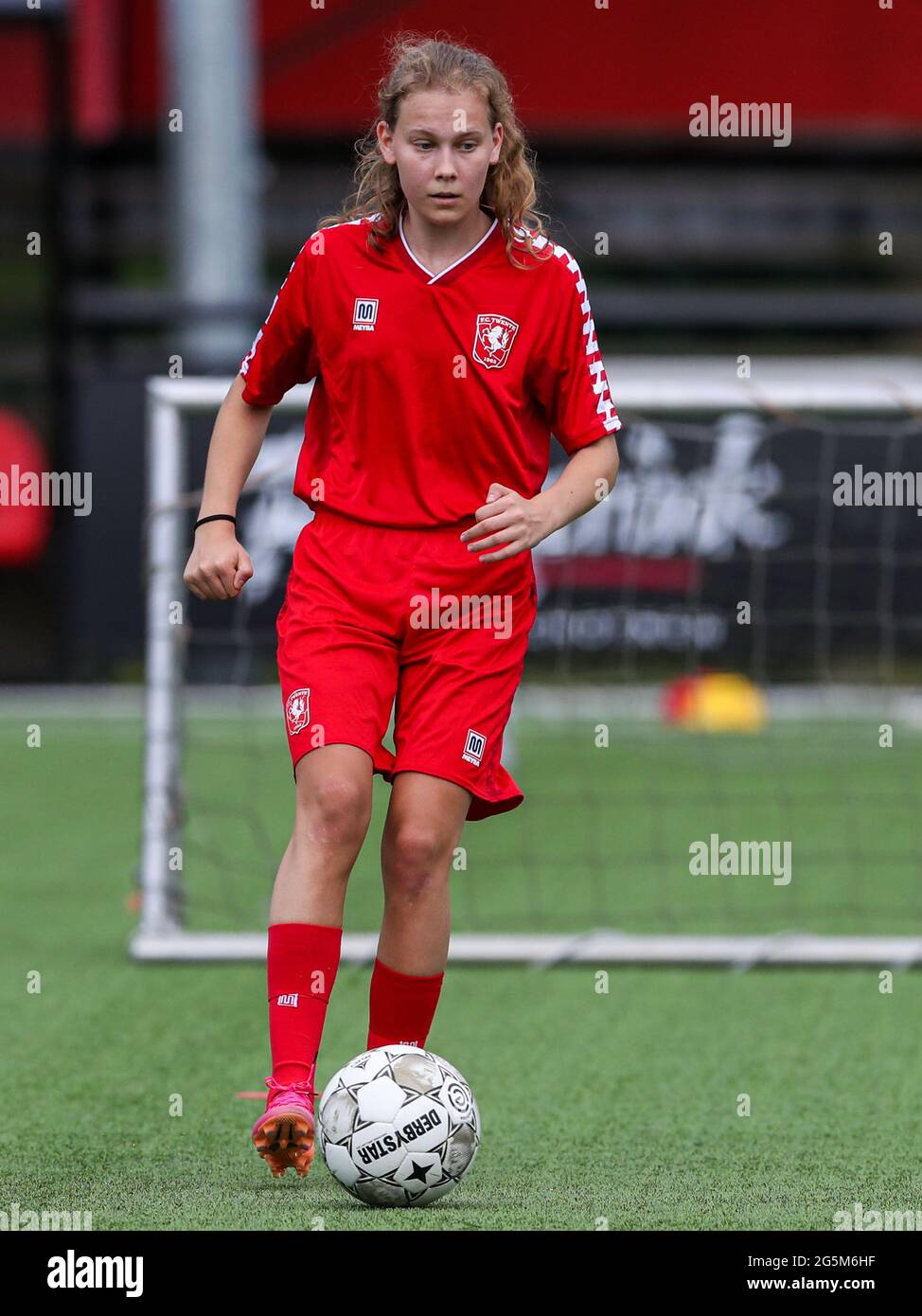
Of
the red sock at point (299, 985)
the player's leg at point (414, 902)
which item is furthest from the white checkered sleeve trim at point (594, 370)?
the red sock at point (299, 985)

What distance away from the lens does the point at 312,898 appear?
11.1 feet

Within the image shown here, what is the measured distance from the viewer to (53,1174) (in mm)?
3473

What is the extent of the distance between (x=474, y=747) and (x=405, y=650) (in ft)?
0.65

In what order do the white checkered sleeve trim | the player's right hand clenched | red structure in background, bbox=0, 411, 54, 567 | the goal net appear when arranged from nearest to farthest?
the player's right hand clenched < the white checkered sleeve trim < the goal net < red structure in background, bbox=0, 411, 54, 567

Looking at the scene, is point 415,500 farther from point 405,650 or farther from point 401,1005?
point 401,1005

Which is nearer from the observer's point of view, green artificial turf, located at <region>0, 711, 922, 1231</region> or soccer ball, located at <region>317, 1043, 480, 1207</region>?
soccer ball, located at <region>317, 1043, 480, 1207</region>

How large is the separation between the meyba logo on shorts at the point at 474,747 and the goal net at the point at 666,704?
7.46ft

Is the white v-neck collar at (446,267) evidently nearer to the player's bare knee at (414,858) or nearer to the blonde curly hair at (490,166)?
the blonde curly hair at (490,166)

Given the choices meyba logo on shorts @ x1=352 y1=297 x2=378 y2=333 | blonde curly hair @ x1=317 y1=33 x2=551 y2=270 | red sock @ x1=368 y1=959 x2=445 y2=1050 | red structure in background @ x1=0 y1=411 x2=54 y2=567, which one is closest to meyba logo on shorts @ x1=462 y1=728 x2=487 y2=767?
red sock @ x1=368 y1=959 x2=445 y2=1050

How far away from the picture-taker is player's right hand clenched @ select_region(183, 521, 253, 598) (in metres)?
3.42

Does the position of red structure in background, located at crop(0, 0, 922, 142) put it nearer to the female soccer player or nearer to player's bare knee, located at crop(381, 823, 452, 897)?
the female soccer player

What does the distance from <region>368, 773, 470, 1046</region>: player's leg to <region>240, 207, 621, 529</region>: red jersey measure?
448 millimetres
